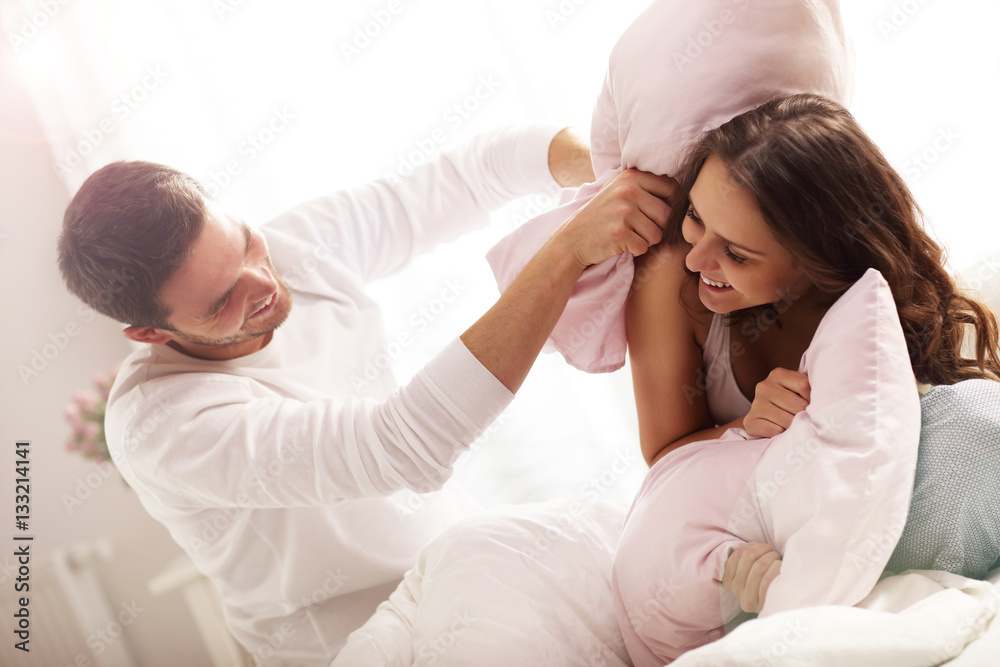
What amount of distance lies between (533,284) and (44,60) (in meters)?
1.78

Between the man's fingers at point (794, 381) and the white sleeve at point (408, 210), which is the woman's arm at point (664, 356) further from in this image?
the white sleeve at point (408, 210)

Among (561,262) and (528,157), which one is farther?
(528,157)

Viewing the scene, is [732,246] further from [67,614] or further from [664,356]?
[67,614]

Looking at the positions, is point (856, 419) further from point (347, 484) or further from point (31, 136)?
point (31, 136)

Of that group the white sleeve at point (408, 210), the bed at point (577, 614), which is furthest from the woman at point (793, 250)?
the white sleeve at point (408, 210)

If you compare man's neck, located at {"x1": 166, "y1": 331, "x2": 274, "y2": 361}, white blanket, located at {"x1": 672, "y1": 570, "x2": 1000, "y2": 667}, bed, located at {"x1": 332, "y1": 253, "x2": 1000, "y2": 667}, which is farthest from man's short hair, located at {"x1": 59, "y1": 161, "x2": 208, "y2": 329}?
white blanket, located at {"x1": 672, "y1": 570, "x2": 1000, "y2": 667}

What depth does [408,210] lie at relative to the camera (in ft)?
4.81

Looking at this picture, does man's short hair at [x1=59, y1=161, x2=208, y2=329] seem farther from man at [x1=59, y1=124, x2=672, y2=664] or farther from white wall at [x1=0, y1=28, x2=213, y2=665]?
white wall at [x1=0, y1=28, x2=213, y2=665]

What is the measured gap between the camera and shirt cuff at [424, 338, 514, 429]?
911 mm

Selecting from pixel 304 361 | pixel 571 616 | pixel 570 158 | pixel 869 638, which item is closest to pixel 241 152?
pixel 304 361

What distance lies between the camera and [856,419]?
68 cm

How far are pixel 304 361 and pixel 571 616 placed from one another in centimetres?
73

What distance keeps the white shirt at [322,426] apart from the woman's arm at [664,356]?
0.22 metres

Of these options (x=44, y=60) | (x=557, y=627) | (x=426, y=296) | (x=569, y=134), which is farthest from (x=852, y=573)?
(x=44, y=60)
